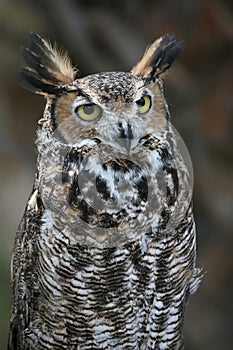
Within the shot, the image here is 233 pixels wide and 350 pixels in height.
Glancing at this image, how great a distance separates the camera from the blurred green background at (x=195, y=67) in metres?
5.56

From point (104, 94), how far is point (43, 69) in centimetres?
38

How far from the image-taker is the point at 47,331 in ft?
12.2

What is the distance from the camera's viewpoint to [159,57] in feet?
11.5

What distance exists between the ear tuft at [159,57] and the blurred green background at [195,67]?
181 centimetres

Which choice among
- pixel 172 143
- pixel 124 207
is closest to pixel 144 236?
pixel 124 207

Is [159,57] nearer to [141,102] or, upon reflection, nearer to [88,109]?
[141,102]

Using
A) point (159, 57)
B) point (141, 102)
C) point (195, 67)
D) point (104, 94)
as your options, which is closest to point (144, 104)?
point (141, 102)

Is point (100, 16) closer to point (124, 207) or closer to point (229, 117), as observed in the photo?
point (229, 117)

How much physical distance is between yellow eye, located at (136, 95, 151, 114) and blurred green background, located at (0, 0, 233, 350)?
2.08m

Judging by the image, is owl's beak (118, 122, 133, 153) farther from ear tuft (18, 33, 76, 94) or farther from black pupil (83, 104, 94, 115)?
ear tuft (18, 33, 76, 94)

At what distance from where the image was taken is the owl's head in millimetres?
3197

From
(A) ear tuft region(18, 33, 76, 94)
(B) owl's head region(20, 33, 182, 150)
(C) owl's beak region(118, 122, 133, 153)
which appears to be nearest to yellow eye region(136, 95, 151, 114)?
(B) owl's head region(20, 33, 182, 150)

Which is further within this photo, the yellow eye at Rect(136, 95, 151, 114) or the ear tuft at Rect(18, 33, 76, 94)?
the ear tuft at Rect(18, 33, 76, 94)

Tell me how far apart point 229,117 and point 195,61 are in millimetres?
445
